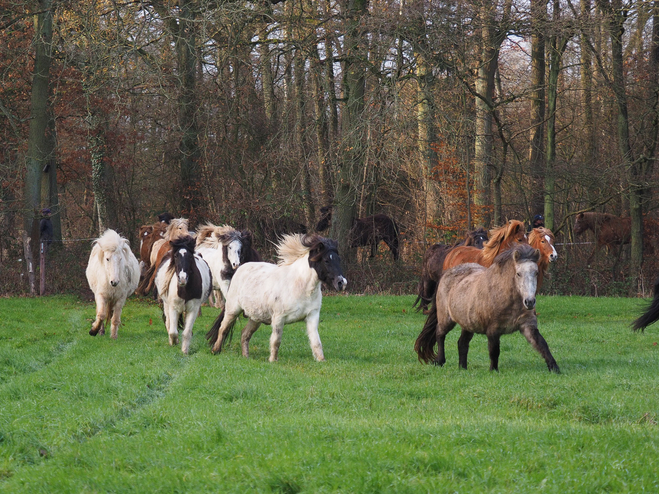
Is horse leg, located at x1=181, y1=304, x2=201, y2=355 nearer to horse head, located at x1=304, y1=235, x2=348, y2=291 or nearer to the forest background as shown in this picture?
horse head, located at x1=304, y1=235, x2=348, y2=291

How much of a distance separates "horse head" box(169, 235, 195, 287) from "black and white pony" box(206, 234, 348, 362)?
1.00 meters

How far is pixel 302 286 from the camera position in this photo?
11297mm

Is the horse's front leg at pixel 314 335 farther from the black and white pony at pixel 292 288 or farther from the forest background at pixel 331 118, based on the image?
the forest background at pixel 331 118

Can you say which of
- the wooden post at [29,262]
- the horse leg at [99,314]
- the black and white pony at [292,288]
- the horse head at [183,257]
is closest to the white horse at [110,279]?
the horse leg at [99,314]

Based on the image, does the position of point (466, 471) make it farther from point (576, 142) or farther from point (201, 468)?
point (576, 142)

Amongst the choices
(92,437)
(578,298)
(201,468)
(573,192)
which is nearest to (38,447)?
(92,437)

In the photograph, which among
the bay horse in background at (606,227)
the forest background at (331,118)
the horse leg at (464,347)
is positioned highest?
the forest background at (331,118)

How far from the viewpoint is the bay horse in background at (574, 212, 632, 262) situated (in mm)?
25984

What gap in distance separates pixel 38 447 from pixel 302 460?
90.7 inches

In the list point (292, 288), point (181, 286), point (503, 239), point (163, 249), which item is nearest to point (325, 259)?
point (292, 288)

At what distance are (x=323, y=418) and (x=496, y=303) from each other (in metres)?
3.69

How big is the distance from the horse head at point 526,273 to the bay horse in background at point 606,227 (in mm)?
17099

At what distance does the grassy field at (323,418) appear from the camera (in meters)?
5.34

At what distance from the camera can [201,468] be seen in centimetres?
555
